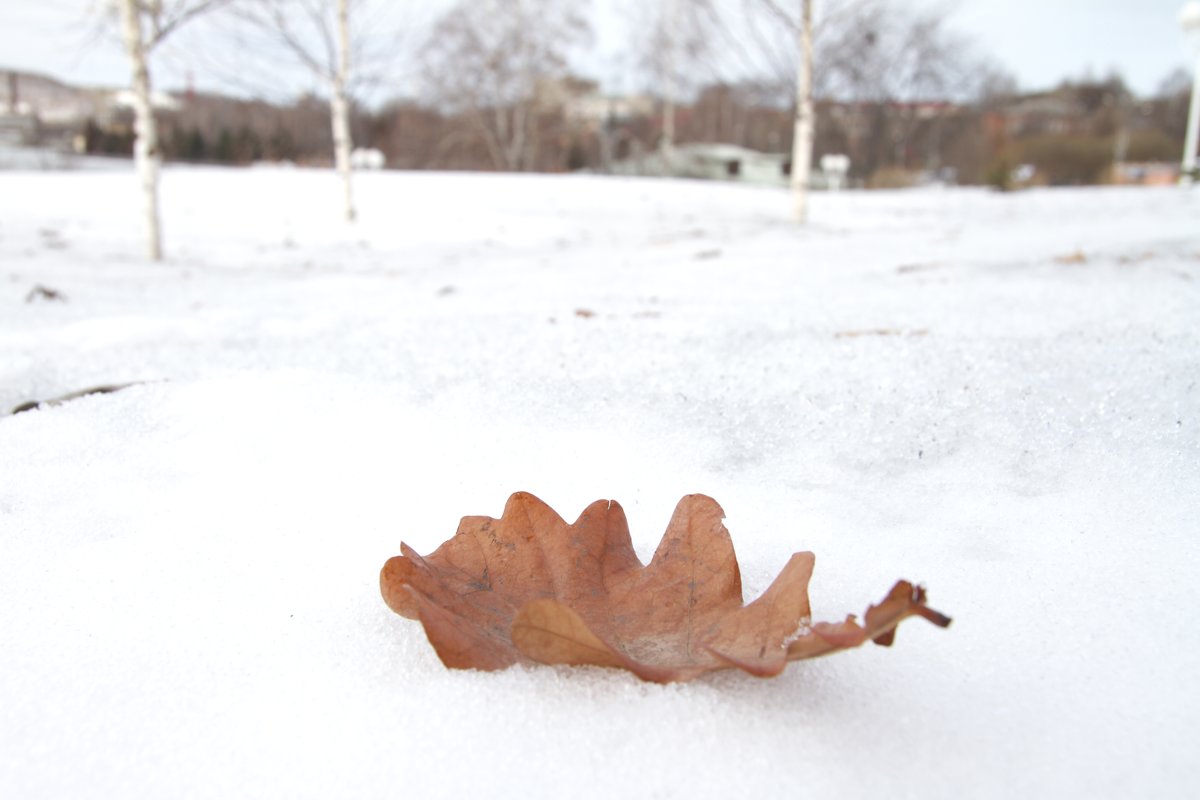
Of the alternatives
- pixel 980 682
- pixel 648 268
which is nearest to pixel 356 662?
pixel 980 682

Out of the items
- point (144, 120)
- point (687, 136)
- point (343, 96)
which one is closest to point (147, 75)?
point (144, 120)

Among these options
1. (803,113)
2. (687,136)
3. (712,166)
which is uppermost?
(687,136)

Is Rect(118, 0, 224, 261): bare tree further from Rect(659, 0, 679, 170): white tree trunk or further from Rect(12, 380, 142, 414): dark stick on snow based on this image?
Rect(659, 0, 679, 170): white tree trunk

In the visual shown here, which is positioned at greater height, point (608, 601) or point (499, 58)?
point (499, 58)

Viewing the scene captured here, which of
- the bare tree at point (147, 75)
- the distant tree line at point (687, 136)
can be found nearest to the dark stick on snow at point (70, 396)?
the bare tree at point (147, 75)

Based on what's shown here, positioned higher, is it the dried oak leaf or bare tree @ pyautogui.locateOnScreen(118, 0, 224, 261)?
bare tree @ pyautogui.locateOnScreen(118, 0, 224, 261)

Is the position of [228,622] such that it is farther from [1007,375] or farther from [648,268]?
[648,268]

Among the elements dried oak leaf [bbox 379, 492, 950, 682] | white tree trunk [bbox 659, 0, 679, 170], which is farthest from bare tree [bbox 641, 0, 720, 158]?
dried oak leaf [bbox 379, 492, 950, 682]

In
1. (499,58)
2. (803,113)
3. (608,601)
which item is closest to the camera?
(608,601)

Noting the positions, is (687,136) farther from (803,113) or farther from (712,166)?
(803,113)
